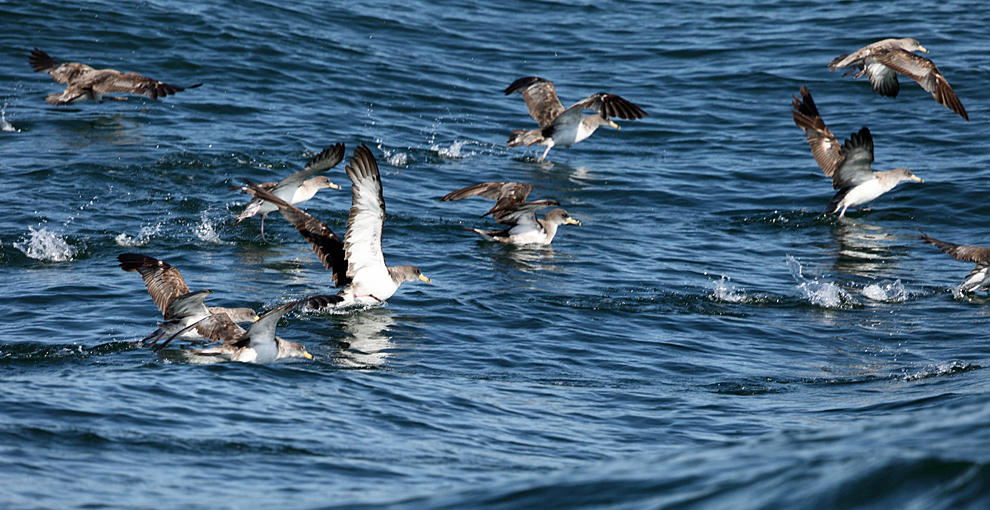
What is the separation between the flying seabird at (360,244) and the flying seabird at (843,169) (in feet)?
22.3

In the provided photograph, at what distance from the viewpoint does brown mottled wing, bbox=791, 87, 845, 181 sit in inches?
642

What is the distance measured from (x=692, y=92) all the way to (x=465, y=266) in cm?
1069

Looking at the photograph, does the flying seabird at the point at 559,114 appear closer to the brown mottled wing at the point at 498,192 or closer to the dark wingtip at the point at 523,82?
the dark wingtip at the point at 523,82

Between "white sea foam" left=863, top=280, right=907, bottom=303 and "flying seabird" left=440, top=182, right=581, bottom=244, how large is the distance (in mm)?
3901

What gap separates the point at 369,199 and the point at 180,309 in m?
1.96

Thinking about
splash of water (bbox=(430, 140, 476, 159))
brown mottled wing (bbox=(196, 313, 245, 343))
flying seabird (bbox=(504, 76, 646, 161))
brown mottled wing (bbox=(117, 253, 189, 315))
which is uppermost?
flying seabird (bbox=(504, 76, 646, 161))

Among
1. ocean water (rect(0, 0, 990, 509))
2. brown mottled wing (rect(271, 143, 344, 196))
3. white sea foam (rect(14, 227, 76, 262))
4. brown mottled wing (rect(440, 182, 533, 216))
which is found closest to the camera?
ocean water (rect(0, 0, 990, 509))

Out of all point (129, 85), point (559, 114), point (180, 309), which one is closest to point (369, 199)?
point (180, 309)

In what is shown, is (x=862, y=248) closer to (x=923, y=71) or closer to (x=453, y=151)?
(x=923, y=71)

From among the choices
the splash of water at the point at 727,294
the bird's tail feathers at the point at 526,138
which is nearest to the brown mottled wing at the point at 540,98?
the bird's tail feathers at the point at 526,138

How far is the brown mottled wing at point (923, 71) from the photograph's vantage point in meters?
15.9

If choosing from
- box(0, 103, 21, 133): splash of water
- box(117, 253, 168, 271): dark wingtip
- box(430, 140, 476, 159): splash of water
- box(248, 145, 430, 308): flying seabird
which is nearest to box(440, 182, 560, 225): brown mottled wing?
box(248, 145, 430, 308): flying seabird

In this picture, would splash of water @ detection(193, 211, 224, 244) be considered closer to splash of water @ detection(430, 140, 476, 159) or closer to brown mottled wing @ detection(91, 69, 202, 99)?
brown mottled wing @ detection(91, 69, 202, 99)

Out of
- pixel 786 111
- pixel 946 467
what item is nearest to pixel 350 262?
pixel 946 467
